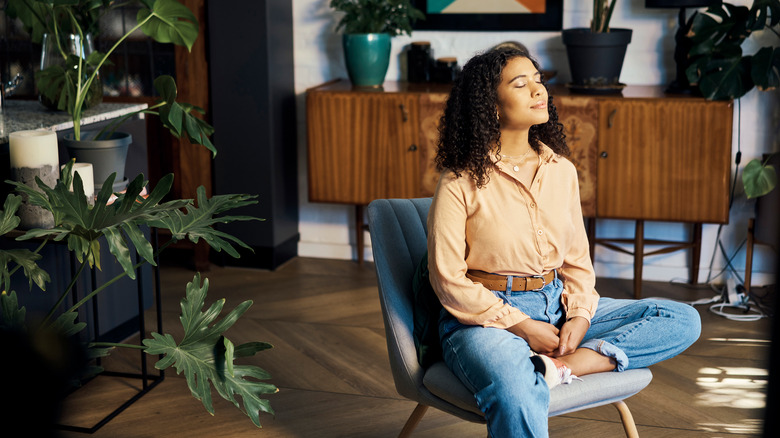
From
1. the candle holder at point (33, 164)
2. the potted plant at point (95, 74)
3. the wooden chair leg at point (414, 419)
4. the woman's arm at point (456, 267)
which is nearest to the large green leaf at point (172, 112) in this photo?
the potted plant at point (95, 74)

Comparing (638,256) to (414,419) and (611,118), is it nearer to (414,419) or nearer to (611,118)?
(611,118)

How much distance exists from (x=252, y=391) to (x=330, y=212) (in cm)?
243

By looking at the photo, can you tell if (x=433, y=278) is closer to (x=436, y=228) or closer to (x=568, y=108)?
(x=436, y=228)

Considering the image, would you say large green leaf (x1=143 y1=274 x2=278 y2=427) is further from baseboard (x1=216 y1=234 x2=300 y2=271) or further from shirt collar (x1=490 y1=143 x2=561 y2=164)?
baseboard (x1=216 y1=234 x2=300 y2=271)

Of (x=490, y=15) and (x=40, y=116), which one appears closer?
(x=40, y=116)

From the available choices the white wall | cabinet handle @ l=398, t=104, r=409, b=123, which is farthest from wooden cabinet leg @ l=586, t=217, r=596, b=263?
cabinet handle @ l=398, t=104, r=409, b=123

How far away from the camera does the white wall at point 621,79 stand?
148 inches

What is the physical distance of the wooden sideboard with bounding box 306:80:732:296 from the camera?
11.4ft

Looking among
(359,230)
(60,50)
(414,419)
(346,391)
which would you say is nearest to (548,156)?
(414,419)

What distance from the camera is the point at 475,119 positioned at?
6.69 ft

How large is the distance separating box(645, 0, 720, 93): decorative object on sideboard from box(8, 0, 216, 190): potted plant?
1.93 metres

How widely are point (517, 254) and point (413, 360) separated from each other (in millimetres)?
344

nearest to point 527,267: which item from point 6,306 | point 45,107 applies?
point 6,306

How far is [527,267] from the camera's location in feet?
6.59
